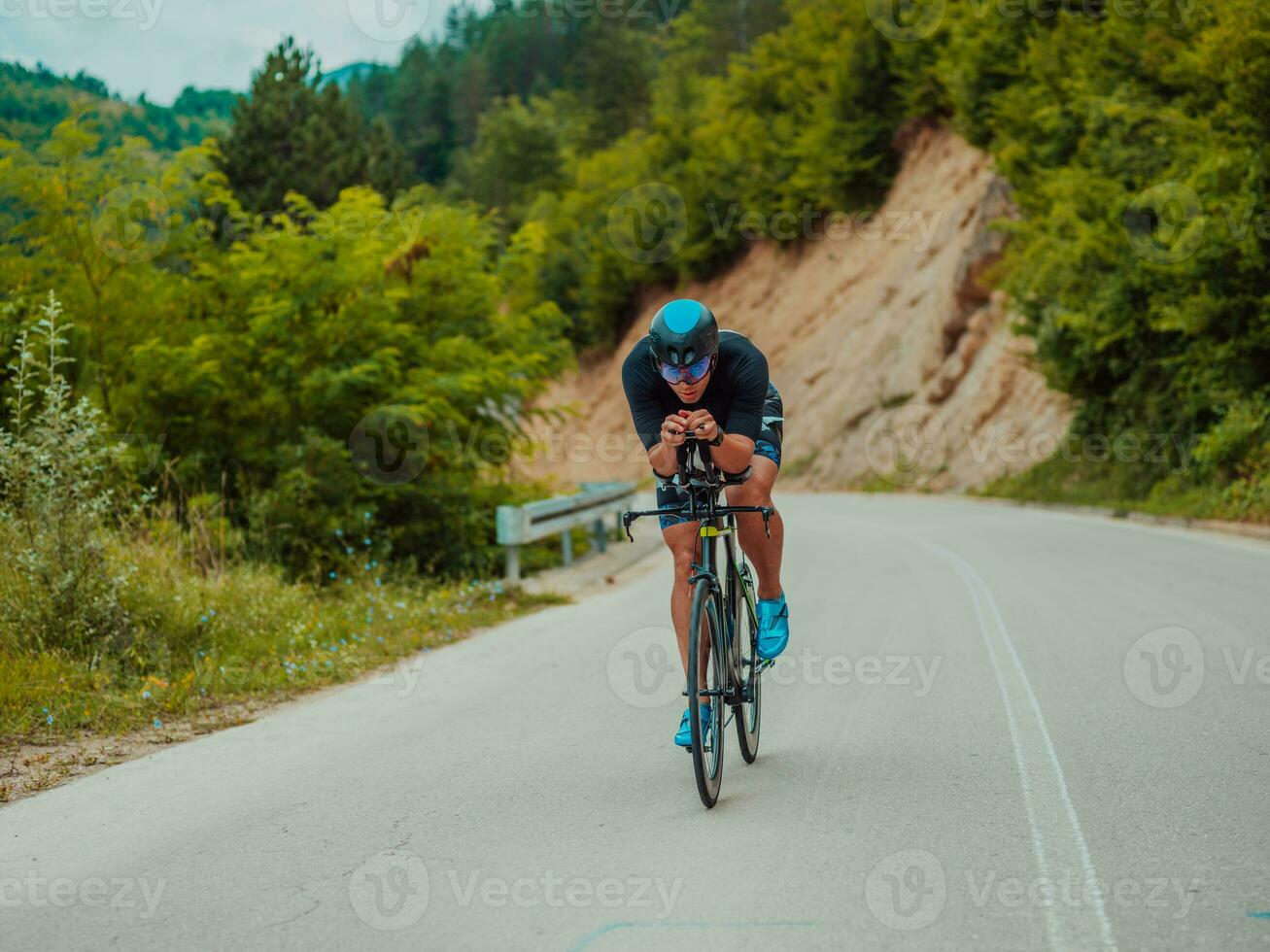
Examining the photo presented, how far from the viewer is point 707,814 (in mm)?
4934

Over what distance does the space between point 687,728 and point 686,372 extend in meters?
1.68

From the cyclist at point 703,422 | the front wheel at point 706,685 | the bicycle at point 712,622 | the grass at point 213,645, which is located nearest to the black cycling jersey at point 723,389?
the cyclist at point 703,422

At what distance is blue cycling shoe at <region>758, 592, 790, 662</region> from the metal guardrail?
6431 millimetres

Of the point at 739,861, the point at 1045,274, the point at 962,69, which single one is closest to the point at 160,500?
the point at 739,861

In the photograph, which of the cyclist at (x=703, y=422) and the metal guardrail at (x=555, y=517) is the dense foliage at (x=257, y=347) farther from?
the cyclist at (x=703, y=422)

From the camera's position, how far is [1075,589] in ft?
37.4

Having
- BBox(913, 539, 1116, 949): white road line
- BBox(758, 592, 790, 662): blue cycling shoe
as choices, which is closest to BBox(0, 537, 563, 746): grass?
BBox(758, 592, 790, 662): blue cycling shoe

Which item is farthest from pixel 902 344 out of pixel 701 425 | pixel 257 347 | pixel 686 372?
pixel 701 425

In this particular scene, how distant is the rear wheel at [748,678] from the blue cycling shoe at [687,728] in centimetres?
23

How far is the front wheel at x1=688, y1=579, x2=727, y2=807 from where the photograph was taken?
4871mm

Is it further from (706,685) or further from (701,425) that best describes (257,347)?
(701,425)

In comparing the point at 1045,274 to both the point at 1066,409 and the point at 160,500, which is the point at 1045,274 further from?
the point at 160,500

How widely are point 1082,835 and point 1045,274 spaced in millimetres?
21968

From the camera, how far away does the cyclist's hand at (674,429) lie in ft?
15.9
